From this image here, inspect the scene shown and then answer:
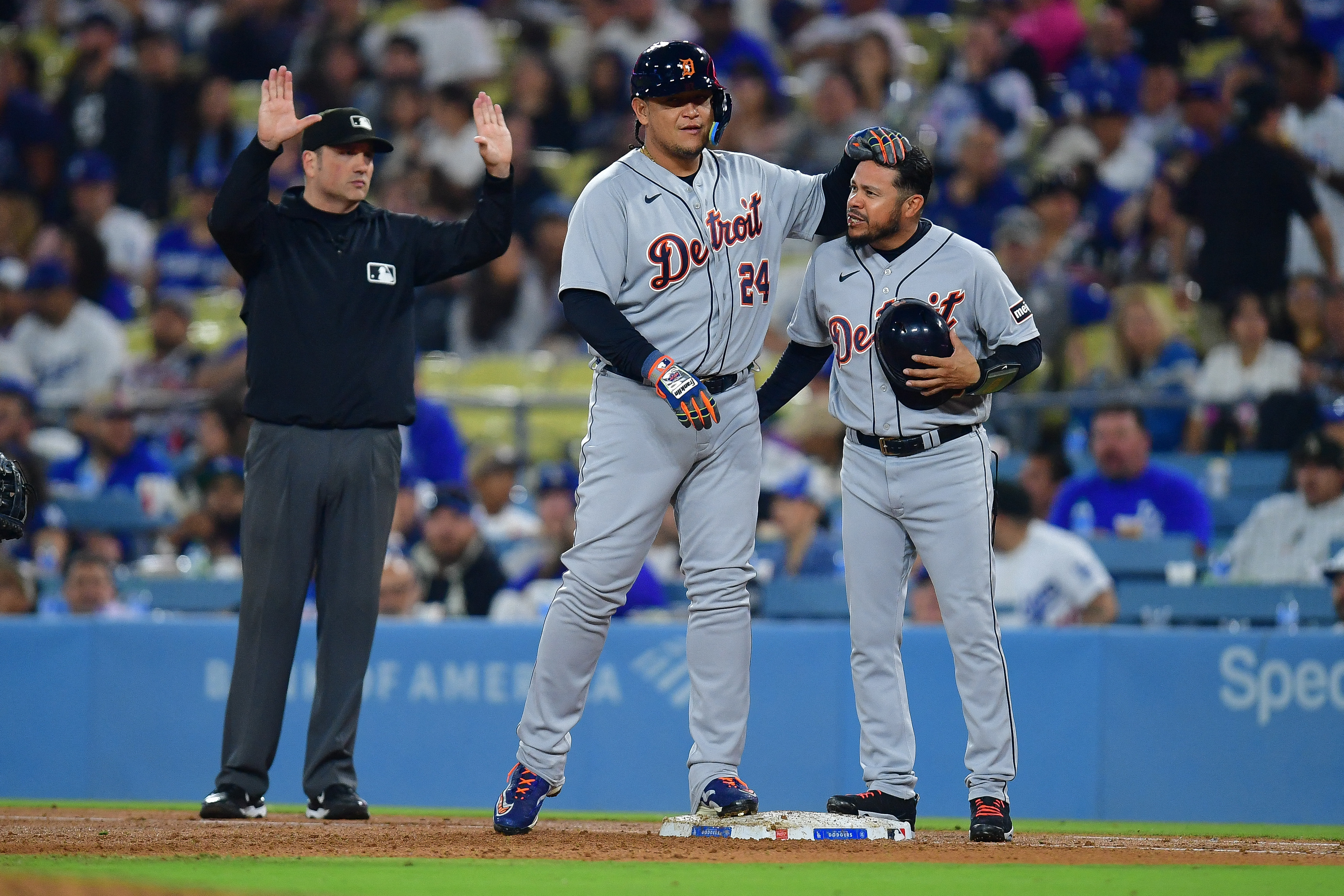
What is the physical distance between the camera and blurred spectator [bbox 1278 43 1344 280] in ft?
30.9

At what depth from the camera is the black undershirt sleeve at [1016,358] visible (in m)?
4.75

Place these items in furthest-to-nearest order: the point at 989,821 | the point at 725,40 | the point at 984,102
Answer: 1. the point at 725,40
2. the point at 984,102
3. the point at 989,821

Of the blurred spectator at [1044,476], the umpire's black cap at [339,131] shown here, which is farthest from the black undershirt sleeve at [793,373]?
the blurred spectator at [1044,476]

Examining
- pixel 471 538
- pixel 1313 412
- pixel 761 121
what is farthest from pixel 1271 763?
pixel 761 121

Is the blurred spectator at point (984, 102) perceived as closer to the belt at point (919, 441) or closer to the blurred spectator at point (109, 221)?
the blurred spectator at point (109, 221)

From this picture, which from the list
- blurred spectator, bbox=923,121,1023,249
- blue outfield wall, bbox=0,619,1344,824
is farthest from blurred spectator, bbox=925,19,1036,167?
blue outfield wall, bbox=0,619,1344,824

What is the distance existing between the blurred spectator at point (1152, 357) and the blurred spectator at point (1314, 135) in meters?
0.83

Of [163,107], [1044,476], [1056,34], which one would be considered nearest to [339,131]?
[1044,476]

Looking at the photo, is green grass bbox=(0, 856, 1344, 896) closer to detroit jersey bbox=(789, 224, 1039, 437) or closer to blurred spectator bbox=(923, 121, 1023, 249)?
detroit jersey bbox=(789, 224, 1039, 437)

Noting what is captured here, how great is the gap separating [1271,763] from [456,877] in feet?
13.3

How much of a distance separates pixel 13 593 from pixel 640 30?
23.5ft

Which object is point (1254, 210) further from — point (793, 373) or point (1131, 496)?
point (793, 373)

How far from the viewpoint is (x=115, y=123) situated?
1381 centimetres

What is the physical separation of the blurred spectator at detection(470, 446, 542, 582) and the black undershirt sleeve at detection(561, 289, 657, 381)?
4.28 m
